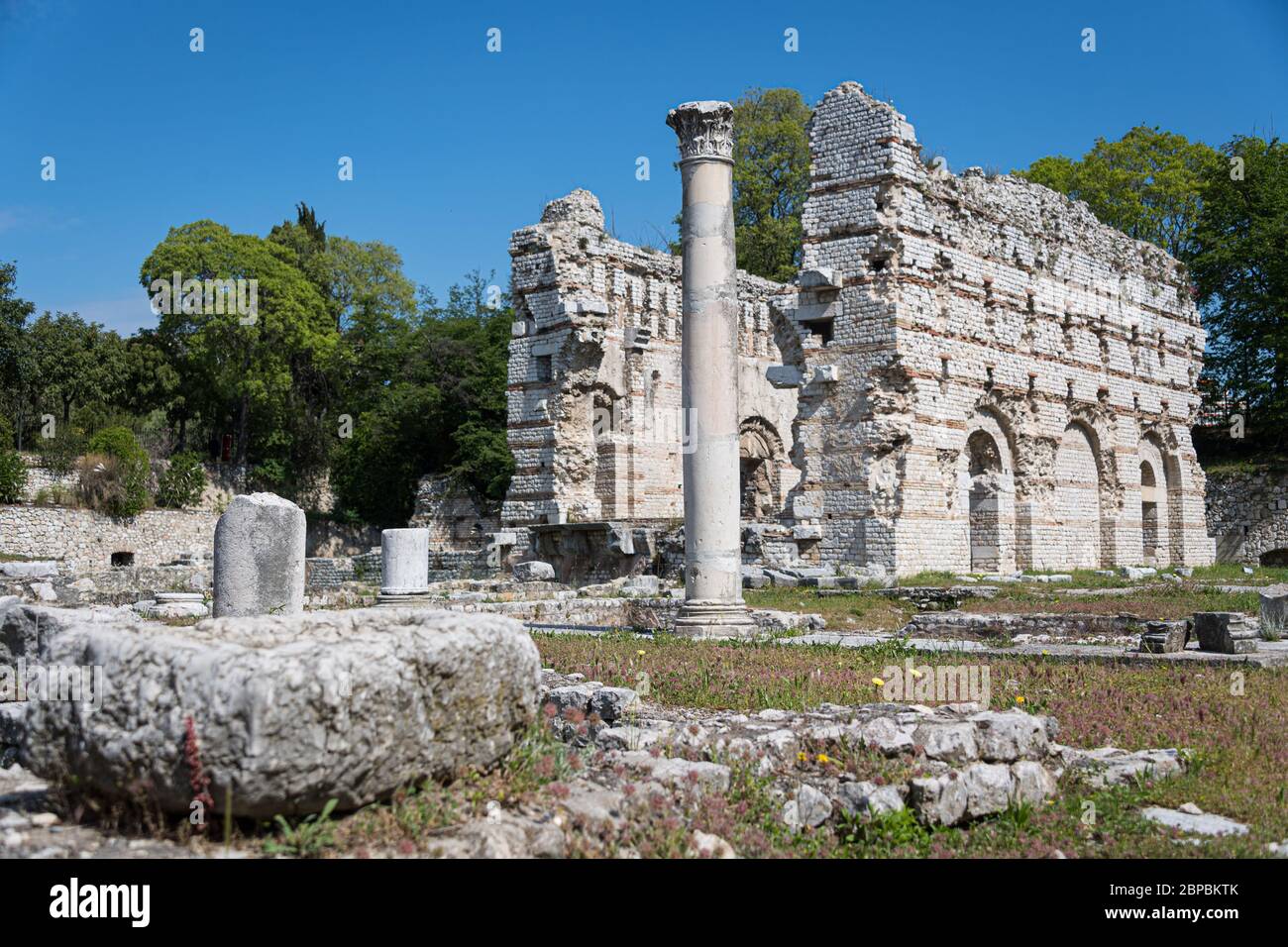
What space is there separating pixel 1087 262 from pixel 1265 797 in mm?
24292

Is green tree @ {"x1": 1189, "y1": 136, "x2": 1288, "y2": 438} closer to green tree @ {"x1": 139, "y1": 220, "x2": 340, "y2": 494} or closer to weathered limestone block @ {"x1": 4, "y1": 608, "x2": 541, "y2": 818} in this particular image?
green tree @ {"x1": 139, "y1": 220, "x2": 340, "y2": 494}

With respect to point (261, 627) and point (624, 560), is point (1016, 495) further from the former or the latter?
point (261, 627)

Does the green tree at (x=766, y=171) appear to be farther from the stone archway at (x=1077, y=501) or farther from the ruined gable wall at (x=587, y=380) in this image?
the stone archway at (x=1077, y=501)

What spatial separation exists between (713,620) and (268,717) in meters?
8.87

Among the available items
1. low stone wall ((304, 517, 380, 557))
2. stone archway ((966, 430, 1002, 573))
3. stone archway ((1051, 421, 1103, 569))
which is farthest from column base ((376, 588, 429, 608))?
low stone wall ((304, 517, 380, 557))

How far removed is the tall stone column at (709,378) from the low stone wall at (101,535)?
2183 cm

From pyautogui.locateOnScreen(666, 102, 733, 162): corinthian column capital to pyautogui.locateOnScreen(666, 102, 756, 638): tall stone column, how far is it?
1 centimetres

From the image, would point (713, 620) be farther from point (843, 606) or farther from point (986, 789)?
point (986, 789)

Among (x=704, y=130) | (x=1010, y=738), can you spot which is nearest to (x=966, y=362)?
(x=704, y=130)

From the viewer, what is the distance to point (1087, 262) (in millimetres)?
27828

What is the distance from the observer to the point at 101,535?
33594 mm

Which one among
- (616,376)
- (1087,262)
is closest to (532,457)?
(616,376)

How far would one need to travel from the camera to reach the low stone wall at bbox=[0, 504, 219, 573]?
31.3m
